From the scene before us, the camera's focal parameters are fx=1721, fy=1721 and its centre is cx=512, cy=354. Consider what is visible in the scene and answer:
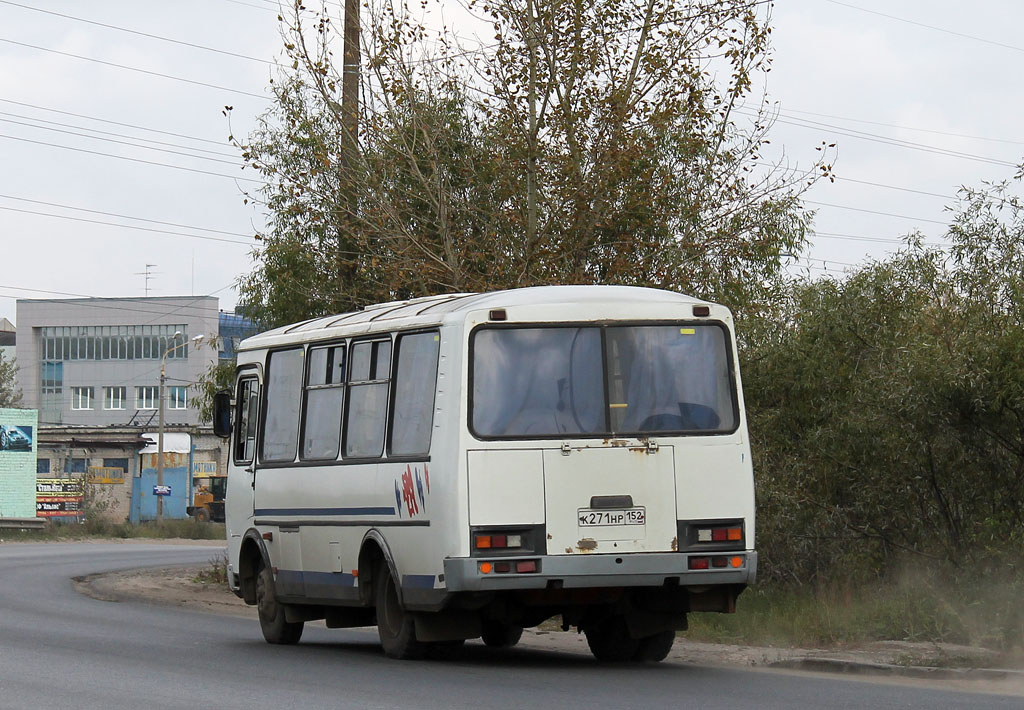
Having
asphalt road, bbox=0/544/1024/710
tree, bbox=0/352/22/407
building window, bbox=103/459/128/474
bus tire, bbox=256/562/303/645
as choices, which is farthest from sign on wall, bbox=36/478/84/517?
bus tire, bbox=256/562/303/645

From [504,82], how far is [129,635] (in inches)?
308

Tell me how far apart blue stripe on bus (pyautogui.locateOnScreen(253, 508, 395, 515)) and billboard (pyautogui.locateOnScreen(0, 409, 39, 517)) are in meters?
48.3

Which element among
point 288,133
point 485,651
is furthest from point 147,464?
point 485,651

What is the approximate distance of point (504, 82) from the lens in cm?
2058

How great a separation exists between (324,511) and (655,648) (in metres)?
3.19

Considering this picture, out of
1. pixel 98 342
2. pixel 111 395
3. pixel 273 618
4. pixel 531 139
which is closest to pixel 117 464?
pixel 111 395

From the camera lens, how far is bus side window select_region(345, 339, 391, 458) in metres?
14.4

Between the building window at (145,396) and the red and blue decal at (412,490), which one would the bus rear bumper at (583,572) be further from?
the building window at (145,396)

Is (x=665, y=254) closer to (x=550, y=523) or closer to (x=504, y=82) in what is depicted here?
(x=504, y=82)

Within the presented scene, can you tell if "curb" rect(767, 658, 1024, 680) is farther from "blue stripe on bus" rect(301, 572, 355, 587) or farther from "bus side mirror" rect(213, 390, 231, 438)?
"bus side mirror" rect(213, 390, 231, 438)

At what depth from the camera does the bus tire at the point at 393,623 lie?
1407 cm

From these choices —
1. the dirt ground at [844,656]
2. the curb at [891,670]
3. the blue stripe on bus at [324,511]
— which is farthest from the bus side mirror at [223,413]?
the curb at [891,670]

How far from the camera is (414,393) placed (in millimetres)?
13852

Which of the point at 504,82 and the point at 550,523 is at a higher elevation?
the point at 504,82
